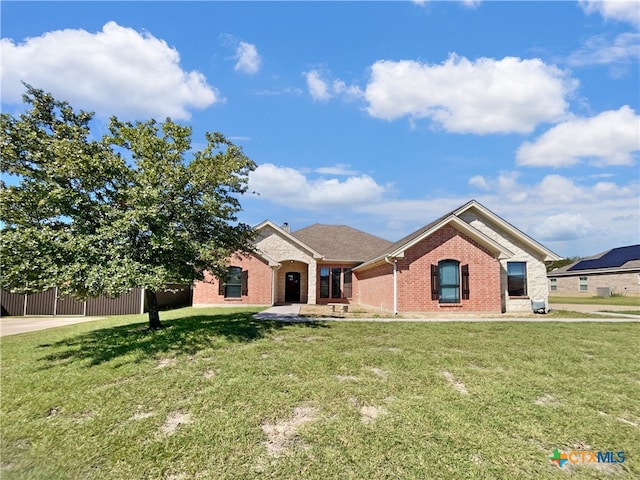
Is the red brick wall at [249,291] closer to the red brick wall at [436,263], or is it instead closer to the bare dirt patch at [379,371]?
the red brick wall at [436,263]

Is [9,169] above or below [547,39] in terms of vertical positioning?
below

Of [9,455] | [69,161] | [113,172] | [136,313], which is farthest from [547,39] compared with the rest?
[136,313]

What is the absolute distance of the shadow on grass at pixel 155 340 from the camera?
8016 millimetres

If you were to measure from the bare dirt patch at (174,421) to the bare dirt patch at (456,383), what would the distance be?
427cm

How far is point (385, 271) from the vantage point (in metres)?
17.7

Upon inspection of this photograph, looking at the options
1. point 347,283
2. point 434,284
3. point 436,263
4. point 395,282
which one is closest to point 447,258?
point 436,263

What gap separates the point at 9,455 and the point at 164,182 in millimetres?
6589

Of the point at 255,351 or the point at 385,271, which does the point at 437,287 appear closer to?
the point at 385,271

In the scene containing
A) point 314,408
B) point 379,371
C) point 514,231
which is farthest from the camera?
point 514,231

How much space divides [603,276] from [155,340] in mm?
41497

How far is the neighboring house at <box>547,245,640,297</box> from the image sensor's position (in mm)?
32562

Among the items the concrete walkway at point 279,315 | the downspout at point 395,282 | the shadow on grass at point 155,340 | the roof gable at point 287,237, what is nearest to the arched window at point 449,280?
the downspout at point 395,282

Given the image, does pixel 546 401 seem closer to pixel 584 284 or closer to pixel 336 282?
pixel 336 282

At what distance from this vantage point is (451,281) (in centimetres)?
1634
